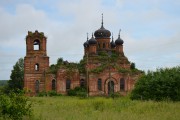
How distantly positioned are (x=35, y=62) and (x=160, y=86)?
2289 cm

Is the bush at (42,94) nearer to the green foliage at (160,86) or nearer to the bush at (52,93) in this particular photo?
the bush at (52,93)

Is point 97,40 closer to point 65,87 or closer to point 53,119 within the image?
point 65,87

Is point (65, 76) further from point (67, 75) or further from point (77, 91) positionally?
point (77, 91)

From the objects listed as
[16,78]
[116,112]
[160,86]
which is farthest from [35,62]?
[116,112]

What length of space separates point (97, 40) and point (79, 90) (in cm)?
1028

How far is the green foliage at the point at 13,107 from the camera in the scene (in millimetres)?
14483

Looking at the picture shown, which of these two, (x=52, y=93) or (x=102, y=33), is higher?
(x=102, y=33)

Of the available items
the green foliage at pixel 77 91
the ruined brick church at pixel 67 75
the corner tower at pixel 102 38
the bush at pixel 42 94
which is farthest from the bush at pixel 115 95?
the corner tower at pixel 102 38

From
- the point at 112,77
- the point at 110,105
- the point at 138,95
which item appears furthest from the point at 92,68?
the point at 110,105

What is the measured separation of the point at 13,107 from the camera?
1452 cm

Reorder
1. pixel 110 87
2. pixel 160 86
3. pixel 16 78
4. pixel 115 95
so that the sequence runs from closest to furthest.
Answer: pixel 160 86
pixel 115 95
pixel 110 87
pixel 16 78

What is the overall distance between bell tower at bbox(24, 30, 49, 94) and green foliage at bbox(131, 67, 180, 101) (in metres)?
19.1

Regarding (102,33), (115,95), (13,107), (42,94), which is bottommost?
(115,95)

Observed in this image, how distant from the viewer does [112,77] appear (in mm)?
49969
